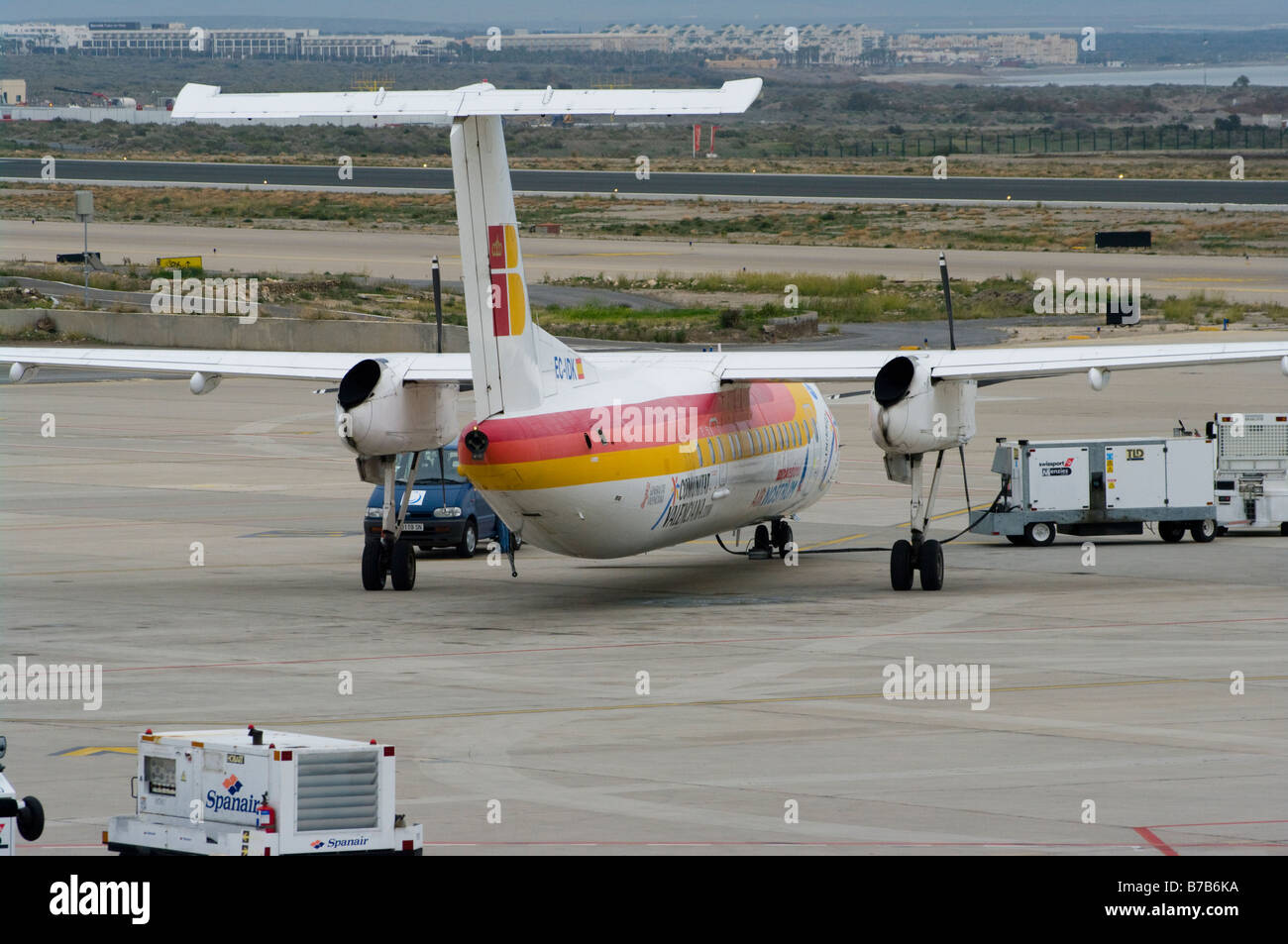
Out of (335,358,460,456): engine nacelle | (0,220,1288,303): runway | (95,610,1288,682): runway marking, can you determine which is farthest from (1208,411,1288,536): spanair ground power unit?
(0,220,1288,303): runway

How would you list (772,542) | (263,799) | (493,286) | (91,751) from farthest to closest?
(772,542) → (493,286) → (91,751) → (263,799)

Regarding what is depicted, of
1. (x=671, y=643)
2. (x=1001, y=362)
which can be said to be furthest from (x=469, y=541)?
(x=1001, y=362)

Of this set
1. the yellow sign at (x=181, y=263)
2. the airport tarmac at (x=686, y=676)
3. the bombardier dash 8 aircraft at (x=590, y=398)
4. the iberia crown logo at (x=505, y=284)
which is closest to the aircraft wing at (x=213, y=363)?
the bombardier dash 8 aircraft at (x=590, y=398)

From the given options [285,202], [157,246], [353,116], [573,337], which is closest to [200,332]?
[573,337]

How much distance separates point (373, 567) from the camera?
27953 mm

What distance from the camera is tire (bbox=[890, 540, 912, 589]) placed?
27750mm

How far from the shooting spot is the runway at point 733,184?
118 meters

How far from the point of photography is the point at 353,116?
21156 millimetres

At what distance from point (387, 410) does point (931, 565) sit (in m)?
8.91

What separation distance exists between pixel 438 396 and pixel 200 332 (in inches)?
1618

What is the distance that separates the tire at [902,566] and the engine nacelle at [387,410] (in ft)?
24.6

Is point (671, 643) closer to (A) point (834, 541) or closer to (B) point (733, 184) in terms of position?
(A) point (834, 541)

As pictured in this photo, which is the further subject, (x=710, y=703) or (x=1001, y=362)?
(x=1001, y=362)

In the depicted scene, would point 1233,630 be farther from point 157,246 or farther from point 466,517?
point 157,246
